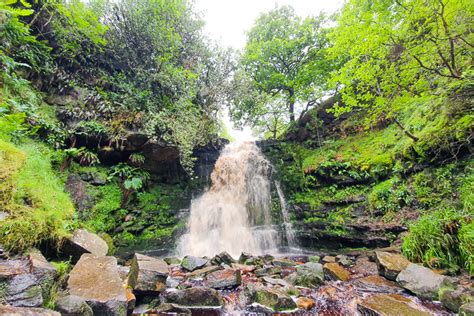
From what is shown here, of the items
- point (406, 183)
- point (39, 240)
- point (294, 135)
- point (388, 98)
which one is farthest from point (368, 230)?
point (39, 240)

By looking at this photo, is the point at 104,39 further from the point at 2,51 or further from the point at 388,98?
the point at 388,98

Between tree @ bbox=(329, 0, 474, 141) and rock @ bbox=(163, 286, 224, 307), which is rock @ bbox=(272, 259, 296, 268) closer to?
rock @ bbox=(163, 286, 224, 307)

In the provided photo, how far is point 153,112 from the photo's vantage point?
902cm

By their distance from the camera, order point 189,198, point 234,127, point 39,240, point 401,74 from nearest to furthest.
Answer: point 39,240
point 401,74
point 189,198
point 234,127

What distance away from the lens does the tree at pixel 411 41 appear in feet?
13.9

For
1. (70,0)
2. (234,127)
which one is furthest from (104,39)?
(234,127)

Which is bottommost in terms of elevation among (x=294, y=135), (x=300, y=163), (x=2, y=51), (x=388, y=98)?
(x=300, y=163)

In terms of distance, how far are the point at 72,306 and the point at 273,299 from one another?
8.80 ft

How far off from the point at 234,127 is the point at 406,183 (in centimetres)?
1017

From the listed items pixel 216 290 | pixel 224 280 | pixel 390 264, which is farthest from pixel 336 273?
pixel 216 290

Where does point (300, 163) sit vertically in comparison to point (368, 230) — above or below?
above

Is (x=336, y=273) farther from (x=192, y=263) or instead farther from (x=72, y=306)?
(x=72, y=306)

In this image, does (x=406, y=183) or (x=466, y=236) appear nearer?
(x=466, y=236)

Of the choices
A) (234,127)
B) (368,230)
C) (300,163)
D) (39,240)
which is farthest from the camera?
(234,127)
